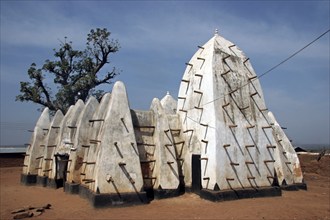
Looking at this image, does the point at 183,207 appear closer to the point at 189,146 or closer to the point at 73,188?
the point at 189,146

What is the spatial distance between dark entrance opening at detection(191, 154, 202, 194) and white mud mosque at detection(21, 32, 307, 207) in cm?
4

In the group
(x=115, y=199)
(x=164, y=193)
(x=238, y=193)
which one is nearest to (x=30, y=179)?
(x=115, y=199)

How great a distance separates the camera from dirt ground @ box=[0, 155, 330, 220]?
996 centimetres

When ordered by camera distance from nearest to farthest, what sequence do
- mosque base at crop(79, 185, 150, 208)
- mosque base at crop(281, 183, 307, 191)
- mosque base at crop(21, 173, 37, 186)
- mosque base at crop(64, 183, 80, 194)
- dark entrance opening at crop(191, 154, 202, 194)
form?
mosque base at crop(79, 185, 150, 208) < dark entrance opening at crop(191, 154, 202, 194) < mosque base at crop(64, 183, 80, 194) < mosque base at crop(281, 183, 307, 191) < mosque base at crop(21, 173, 37, 186)

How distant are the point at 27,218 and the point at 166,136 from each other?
6.44 meters

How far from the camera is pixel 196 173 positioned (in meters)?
13.4

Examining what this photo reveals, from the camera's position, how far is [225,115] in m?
13.2

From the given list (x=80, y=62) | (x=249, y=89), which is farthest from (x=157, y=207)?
(x=80, y=62)

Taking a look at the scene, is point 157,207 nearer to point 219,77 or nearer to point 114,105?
point 114,105

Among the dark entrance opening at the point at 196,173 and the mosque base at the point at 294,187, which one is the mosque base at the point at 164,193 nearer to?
the dark entrance opening at the point at 196,173

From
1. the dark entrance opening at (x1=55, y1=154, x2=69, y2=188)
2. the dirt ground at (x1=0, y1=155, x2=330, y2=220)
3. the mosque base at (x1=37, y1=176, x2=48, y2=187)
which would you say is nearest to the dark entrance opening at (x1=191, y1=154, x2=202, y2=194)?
the dirt ground at (x1=0, y1=155, x2=330, y2=220)

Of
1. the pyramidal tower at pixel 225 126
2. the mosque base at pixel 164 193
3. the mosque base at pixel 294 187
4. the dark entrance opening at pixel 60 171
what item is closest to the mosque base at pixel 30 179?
the dark entrance opening at pixel 60 171

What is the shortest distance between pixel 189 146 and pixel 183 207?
142 inches

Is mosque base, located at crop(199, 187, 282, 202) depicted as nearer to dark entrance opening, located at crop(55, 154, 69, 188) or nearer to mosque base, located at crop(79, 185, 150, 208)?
mosque base, located at crop(79, 185, 150, 208)
